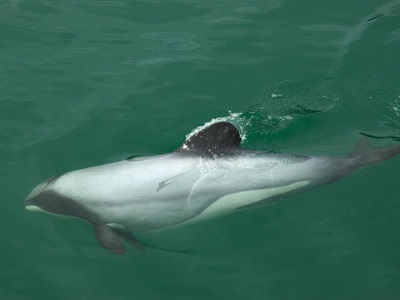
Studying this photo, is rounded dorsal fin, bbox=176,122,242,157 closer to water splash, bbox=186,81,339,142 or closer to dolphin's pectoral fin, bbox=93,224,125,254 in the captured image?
water splash, bbox=186,81,339,142

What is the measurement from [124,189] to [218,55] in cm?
489

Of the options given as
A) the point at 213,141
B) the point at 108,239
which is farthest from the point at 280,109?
the point at 108,239

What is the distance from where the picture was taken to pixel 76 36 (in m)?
12.8

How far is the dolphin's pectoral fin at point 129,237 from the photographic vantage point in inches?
318

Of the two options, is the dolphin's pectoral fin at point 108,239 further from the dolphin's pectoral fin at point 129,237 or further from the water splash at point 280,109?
the water splash at point 280,109

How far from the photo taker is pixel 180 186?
27.3ft

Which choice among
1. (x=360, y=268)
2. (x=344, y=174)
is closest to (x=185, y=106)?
(x=344, y=174)

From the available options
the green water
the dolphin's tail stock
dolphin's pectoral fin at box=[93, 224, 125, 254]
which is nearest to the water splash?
the green water

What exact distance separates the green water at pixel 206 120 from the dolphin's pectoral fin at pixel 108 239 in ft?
0.78

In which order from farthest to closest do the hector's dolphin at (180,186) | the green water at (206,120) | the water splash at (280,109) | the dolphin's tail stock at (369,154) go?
the water splash at (280,109), the dolphin's tail stock at (369,154), the hector's dolphin at (180,186), the green water at (206,120)

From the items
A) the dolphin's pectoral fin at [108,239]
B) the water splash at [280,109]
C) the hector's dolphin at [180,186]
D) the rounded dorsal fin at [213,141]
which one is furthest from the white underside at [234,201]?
the water splash at [280,109]

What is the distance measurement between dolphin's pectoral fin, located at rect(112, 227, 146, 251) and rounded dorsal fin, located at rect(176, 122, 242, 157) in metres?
1.42

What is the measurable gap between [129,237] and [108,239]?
302mm

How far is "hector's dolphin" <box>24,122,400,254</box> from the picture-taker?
27.4 feet
